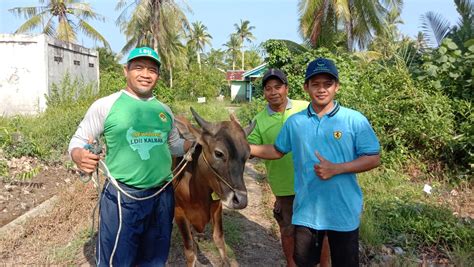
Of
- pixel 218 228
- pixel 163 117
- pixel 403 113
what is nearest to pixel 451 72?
pixel 403 113

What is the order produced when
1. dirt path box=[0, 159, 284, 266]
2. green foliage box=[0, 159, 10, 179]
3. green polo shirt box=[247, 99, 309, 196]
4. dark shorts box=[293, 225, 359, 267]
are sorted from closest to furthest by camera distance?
dark shorts box=[293, 225, 359, 267], green polo shirt box=[247, 99, 309, 196], dirt path box=[0, 159, 284, 266], green foliage box=[0, 159, 10, 179]

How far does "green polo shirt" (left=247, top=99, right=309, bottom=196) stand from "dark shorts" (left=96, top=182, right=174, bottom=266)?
1.12 metres

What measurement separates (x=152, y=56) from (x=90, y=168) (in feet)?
2.79

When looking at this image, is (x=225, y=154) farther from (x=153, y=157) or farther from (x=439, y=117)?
(x=439, y=117)

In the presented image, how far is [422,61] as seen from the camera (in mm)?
8695

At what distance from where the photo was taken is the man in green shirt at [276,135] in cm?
353

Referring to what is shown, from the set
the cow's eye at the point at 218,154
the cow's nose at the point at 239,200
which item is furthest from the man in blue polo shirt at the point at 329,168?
the cow's eye at the point at 218,154

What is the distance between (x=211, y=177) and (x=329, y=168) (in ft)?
3.49

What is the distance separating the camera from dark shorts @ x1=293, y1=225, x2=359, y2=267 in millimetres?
2617

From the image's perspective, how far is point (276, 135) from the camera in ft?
11.8

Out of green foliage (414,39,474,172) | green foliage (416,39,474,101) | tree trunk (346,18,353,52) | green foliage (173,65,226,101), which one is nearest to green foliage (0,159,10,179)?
green foliage (414,39,474,172)

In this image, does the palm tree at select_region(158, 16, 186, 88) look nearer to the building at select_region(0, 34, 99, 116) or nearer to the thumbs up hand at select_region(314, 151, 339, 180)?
the building at select_region(0, 34, 99, 116)

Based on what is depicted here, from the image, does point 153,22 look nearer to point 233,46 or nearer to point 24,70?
point 24,70

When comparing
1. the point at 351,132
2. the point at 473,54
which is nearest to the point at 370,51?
the point at 473,54
